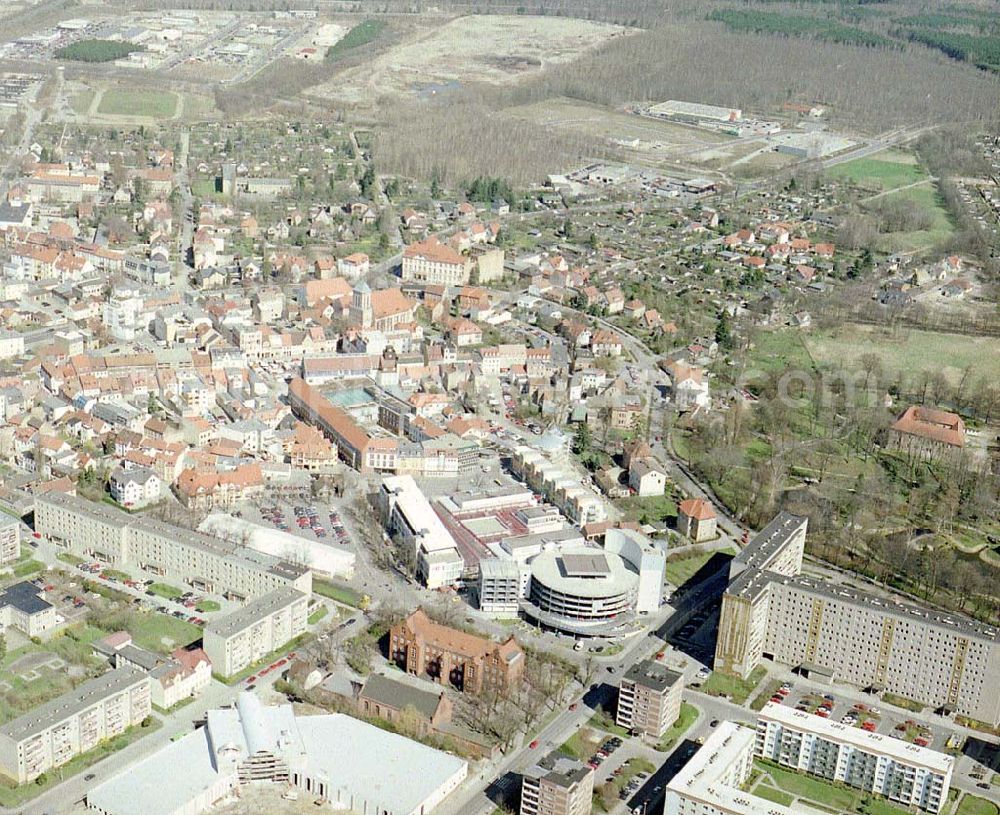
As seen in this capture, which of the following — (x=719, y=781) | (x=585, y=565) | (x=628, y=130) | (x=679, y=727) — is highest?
(x=628, y=130)

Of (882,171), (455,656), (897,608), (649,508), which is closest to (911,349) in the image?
(649,508)

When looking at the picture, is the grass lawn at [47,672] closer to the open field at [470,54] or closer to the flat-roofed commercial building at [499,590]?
the flat-roofed commercial building at [499,590]

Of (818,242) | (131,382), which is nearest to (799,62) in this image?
(818,242)

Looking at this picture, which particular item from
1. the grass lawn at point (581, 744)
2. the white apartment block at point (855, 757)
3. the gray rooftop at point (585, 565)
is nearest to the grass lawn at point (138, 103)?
the gray rooftop at point (585, 565)

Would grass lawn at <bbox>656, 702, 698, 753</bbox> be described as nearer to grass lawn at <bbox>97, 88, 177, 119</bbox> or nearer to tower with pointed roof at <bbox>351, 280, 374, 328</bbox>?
tower with pointed roof at <bbox>351, 280, 374, 328</bbox>

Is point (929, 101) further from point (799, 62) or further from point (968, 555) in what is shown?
point (968, 555)

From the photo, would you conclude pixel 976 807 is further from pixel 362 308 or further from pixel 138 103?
pixel 138 103
